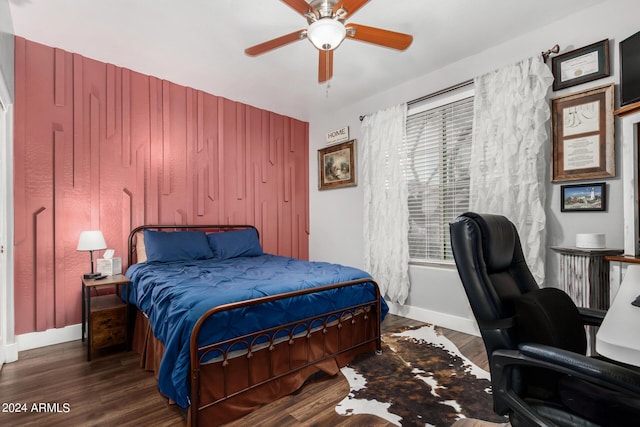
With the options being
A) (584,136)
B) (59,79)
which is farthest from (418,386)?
(59,79)

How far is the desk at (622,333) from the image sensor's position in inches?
30.6

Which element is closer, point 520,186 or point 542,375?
point 542,375

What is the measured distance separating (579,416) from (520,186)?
81.0 inches

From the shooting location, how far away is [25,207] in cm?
270

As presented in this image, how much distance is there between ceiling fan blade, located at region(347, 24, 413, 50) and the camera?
2.10 m

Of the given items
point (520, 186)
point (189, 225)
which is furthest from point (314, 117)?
point (520, 186)

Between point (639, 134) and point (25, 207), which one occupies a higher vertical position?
point (639, 134)

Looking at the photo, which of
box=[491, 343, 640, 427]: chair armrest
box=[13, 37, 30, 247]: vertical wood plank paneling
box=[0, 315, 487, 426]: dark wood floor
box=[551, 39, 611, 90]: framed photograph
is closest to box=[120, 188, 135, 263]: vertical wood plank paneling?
box=[13, 37, 30, 247]: vertical wood plank paneling

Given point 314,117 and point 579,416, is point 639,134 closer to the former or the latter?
point 579,416

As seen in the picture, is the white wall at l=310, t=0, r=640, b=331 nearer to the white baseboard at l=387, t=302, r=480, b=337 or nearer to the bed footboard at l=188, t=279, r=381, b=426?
the white baseboard at l=387, t=302, r=480, b=337

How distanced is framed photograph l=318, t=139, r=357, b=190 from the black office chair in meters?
2.86

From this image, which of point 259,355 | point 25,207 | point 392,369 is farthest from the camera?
point 25,207

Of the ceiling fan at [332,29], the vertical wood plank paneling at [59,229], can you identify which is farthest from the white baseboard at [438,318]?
the vertical wood plank paneling at [59,229]

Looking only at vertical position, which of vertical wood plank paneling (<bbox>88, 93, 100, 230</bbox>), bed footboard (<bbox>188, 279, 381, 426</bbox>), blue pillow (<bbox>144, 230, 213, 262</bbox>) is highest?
vertical wood plank paneling (<bbox>88, 93, 100, 230</bbox>)
